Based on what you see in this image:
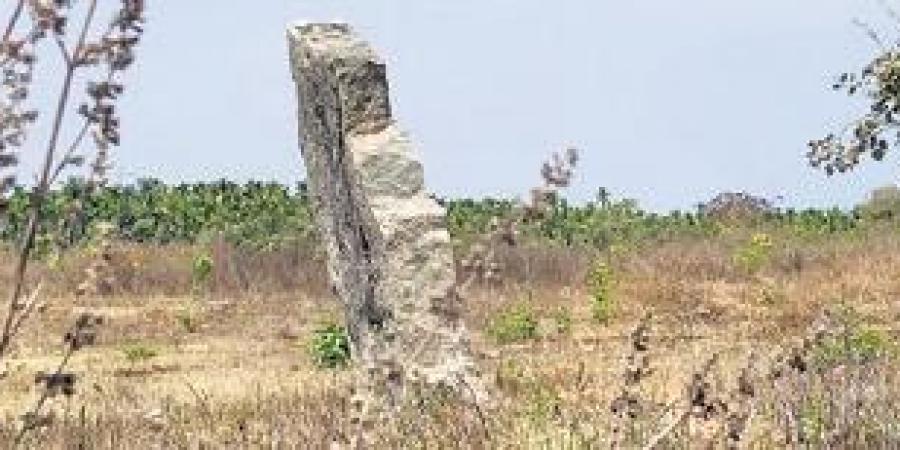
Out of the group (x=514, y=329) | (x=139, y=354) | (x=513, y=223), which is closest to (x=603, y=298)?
(x=514, y=329)

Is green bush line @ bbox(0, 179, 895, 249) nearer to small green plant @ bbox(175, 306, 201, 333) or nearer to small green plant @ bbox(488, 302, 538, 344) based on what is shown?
small green plant @ bbox(175, 306, 201, 333)

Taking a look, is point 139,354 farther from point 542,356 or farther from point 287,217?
point 287,217

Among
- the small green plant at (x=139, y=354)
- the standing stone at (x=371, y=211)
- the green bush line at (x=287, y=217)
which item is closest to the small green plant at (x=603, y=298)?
the small green plant at (x=139, y=354)

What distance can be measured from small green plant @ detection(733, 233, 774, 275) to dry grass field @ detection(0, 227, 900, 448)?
12 centimetres

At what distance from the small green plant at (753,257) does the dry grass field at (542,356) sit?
12 centimetres

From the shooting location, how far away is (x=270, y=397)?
13531mm

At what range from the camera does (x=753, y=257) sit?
1189 inches

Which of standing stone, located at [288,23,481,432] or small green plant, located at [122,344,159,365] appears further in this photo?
small green plant, located at [122,344,159,365]

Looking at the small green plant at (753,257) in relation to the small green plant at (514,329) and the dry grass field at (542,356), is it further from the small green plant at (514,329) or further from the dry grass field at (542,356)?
the small green plant at (514,329)

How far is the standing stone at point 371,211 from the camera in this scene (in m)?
12.6

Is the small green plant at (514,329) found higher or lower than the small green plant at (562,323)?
higher

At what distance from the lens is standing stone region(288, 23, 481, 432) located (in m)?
12.6

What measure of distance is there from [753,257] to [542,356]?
13.7m

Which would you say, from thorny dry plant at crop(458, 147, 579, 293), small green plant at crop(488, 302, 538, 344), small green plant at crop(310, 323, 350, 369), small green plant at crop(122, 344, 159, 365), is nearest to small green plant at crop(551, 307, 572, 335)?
small green plant at crop(488, 302, 538, 344)
